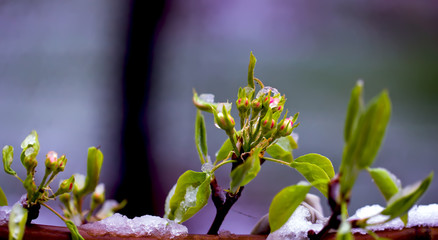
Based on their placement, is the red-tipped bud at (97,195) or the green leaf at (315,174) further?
the red-tipped bud at (97,195)

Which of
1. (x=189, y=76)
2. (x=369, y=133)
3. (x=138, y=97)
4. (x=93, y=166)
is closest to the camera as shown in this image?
(x=369, y=133)

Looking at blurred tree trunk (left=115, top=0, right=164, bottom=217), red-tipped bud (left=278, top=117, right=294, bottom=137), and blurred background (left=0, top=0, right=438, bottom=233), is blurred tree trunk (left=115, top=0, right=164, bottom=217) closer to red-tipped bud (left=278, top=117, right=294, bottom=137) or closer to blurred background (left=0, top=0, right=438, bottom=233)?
blurred background (left=0, top=0, right=438, bottom=233)

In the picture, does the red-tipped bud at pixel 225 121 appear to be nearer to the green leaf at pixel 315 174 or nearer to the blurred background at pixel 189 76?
the green leaf at pixel 315 174

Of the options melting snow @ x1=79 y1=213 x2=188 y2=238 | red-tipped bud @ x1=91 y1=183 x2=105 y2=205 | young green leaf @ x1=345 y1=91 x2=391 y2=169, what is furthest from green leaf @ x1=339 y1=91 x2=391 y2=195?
red-tipped bud @ x1=91 y1=183 x2=105 y2=205

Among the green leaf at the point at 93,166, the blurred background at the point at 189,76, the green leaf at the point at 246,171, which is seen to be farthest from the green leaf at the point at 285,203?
the blurred background at the point at 189,76

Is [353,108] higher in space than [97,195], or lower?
higher

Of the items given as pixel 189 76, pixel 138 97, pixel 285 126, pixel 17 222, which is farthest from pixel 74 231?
pixel 189 76

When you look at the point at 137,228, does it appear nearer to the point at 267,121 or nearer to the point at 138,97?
the point at 267,121
